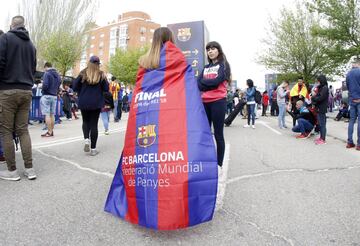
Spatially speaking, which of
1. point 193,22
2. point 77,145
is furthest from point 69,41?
point 77,145

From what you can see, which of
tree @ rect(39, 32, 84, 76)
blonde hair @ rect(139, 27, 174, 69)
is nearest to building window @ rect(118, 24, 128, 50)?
tree @ rect(39, 32, 84, 76)

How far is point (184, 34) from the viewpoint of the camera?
1622cm

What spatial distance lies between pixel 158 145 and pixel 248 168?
2.58 metres

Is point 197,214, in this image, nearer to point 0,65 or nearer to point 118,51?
point 0,65

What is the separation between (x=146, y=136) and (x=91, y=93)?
3.23 metres

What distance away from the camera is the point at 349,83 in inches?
275

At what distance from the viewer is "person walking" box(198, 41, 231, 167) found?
404cm

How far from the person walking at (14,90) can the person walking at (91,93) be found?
1429 millimetres

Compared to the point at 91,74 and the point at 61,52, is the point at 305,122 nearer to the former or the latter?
the point at 91,74

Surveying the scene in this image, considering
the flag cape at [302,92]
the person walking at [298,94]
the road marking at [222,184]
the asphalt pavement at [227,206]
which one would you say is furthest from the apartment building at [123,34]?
the asphalt pavement at [227,206]

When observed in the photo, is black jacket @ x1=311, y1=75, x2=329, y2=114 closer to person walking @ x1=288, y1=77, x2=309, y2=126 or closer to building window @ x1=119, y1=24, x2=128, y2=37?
person walking @ x1=288, y1=77, x2=309, y2=126

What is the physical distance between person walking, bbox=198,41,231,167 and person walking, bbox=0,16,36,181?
2.29 m

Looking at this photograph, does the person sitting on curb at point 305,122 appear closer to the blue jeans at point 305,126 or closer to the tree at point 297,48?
the blue jeans at point 305,126

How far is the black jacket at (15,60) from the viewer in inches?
159
